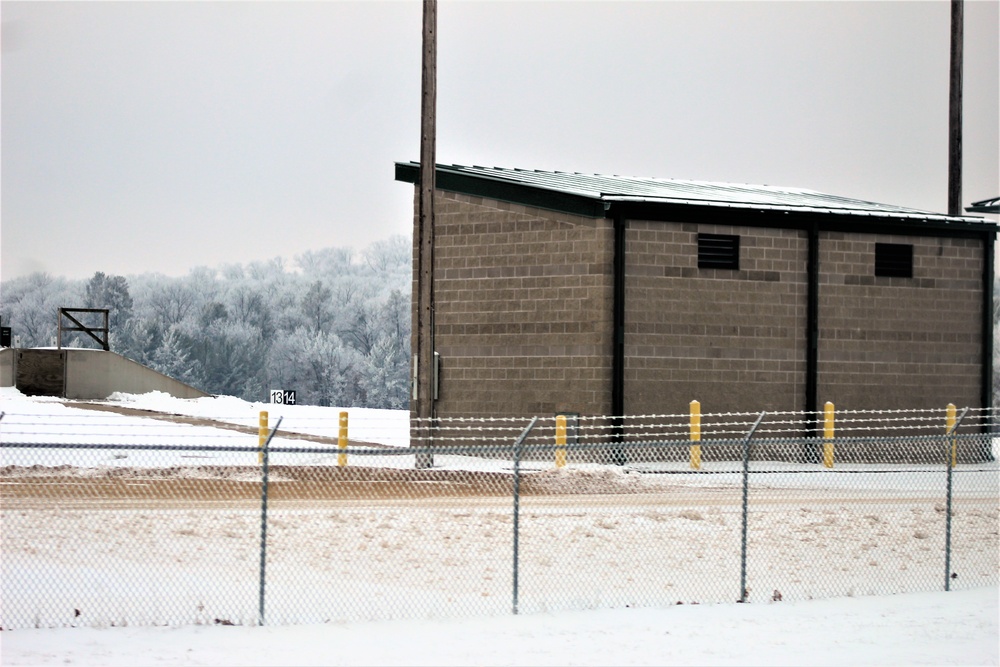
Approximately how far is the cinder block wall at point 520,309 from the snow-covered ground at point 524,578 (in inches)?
174

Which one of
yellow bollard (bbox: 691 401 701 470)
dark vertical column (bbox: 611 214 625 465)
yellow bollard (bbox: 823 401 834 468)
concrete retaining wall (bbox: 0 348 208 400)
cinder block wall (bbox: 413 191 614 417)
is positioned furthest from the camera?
concrete retaining wall (bbox: 0 348 208 400)

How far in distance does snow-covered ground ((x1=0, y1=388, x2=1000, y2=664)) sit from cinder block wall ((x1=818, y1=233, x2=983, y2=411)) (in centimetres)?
630

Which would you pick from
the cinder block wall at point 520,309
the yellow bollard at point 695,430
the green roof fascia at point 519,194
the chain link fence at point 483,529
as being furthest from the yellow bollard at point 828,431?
the green roof fascia at point 519,194

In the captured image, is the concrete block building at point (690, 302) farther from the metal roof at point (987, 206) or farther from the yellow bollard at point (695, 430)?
the metal roof at point (987, 206)

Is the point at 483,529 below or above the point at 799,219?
below

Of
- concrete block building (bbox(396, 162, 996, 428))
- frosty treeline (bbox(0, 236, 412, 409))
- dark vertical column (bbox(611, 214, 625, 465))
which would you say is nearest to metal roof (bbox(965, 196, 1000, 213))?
concrete block building (bbox(396, 162, 996, 428))

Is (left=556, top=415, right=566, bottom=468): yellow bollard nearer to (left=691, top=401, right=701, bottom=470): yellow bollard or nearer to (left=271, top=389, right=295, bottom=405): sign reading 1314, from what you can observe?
(left=691, top=401, right=701, bottom=470): yellow bollard

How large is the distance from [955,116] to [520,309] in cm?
1601

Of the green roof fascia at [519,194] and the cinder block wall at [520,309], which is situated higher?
the green roof fascia at [519,194]

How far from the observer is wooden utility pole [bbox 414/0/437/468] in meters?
26.7

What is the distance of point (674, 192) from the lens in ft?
105

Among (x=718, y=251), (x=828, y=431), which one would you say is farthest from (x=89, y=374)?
(x=828, y=431)

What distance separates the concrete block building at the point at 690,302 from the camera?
28.5m

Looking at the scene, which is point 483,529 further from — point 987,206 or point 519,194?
point 987,206
